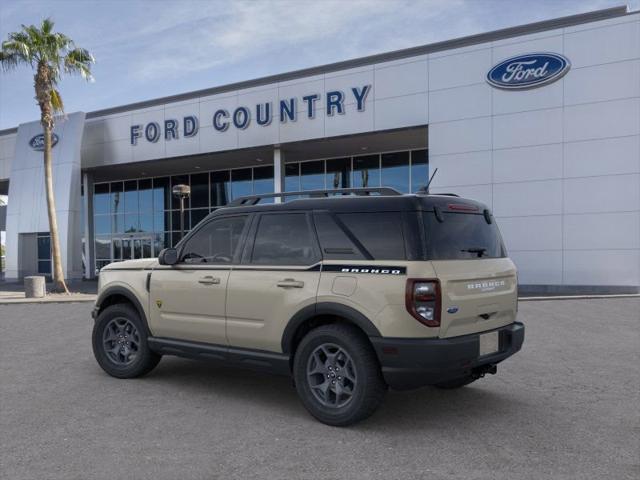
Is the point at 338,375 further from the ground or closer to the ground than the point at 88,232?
closer to the ground

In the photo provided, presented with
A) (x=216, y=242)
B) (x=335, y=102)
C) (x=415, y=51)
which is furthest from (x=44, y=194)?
(x=216, y=242)

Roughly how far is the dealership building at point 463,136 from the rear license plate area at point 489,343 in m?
13.9

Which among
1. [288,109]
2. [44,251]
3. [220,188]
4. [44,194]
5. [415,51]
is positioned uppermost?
[415,51]

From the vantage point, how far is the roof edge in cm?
1647

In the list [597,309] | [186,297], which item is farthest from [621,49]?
[186,297]

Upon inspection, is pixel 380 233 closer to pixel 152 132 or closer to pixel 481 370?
pixel 481 370

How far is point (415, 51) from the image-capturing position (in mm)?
18594

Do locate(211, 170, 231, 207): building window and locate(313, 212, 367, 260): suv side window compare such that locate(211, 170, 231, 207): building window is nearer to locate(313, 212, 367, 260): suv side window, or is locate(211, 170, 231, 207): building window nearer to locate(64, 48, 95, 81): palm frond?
locate(64, 48, 95, 81): palm frond

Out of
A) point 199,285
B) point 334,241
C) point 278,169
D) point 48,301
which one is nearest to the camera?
point 334,241

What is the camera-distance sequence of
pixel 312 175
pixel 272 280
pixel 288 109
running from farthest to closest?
pixel 312 175
pixel 288 109
pixel 272 280

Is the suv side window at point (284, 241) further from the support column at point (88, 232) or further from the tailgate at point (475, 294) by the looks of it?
the support column at point (88, 232)

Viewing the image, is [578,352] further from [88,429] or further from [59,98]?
[59,98]

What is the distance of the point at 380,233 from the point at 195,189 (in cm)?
2462

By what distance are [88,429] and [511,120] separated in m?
16.5
